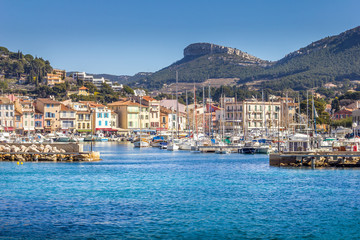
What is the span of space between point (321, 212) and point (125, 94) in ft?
458

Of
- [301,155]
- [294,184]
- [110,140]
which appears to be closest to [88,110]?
[110,140]

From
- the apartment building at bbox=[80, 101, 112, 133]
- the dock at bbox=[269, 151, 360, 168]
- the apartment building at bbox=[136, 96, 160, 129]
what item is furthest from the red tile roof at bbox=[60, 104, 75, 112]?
the dock at bbox=[269, 151, 360, 168]

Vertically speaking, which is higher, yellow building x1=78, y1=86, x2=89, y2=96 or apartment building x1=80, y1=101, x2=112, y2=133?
yellow building x1=78, y1=86, x2=89, y2=96

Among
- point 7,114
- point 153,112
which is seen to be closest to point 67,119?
point 7,114

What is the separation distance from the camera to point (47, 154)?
5203cm

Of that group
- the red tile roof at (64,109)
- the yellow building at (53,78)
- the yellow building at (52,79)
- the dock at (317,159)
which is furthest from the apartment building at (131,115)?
the dock at (317,159)

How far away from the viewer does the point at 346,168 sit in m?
43.9

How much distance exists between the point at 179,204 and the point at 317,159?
68.3ft

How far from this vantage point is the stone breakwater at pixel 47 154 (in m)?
51.7

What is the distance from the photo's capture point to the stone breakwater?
5166cm

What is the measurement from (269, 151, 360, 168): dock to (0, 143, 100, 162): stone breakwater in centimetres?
1836

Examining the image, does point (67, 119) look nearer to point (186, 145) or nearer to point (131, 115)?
point (131, 115)

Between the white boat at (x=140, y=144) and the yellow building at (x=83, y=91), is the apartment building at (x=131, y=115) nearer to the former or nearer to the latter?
the white boat at (x=140, y=144)

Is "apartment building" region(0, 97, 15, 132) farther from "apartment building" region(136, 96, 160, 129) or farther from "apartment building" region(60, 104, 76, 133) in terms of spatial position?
"apartment building" region(136, 96, 160, 129)
